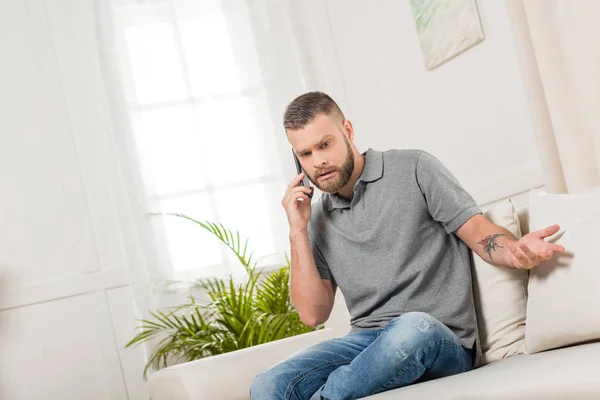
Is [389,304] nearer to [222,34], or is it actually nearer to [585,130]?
[585,130]

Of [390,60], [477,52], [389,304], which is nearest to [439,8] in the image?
[477,52]

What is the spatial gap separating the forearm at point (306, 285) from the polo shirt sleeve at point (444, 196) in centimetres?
40

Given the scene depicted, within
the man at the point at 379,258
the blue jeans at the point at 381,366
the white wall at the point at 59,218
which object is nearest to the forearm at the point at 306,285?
the man at the point at 379,258

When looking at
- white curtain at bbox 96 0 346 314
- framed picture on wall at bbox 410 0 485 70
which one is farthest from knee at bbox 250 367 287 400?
white curtain at bbox 96 0 346 314

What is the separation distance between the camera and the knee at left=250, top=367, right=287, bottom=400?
2.06 m

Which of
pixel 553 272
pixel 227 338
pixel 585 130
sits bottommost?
pixel 227 338

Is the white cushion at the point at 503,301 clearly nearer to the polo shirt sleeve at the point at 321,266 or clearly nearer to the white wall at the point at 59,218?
the polo shirt sleeve at the point at 321,266

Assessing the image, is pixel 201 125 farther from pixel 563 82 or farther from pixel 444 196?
pixel 444 196

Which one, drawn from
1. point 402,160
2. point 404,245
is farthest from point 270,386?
point 402,160

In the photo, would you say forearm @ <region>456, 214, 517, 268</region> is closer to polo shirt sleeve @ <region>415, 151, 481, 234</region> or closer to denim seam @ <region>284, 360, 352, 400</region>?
polo shirt sleeve @ <region>415, 151, 481, 234</region>

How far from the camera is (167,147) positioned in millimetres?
4586

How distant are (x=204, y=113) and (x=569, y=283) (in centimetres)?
308

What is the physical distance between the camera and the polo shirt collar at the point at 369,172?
233 cm

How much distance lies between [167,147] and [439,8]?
5.78 ft
